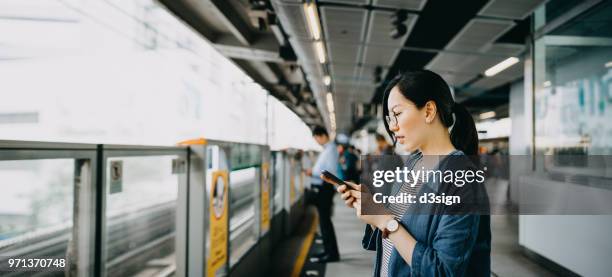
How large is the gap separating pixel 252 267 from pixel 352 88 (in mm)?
8761

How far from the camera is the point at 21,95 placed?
30.8ft

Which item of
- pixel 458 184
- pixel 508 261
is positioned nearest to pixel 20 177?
pixel 508 261

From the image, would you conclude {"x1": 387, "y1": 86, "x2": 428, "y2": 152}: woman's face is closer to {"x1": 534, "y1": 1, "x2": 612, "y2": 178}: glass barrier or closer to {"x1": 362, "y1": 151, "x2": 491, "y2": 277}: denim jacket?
{"x1": 362, "y1": 151, "x2": 491, "y2": 277}: denim jacket

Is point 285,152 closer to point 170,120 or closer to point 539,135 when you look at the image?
point 539,135

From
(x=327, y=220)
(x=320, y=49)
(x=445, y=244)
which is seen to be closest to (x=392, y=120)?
(x=445, y=244)

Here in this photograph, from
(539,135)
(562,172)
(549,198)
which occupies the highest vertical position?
(539,135)

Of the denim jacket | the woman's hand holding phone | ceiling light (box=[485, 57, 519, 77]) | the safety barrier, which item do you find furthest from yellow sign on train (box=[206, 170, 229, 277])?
ceiling light (box=[485, 57, 519, 77])

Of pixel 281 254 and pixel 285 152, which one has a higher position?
pixel 285 152

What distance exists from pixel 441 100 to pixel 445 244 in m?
0.42

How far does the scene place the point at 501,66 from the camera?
7680 mm

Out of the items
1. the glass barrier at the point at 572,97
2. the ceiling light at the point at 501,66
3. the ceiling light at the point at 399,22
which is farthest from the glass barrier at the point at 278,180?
the ceiling light at the point at 501,66

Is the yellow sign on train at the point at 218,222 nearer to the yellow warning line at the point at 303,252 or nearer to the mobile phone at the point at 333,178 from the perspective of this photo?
the yellow warning line at the point at 303,252

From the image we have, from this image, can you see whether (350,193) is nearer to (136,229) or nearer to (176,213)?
(176,213)

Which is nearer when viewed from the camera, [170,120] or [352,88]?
[352,88]
